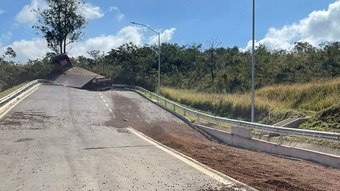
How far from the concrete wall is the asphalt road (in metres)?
4.49

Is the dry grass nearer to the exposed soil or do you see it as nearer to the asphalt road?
the exposed soil

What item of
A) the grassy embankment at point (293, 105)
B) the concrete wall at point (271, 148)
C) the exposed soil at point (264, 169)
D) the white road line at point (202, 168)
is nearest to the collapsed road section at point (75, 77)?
the grassy embankment at point (293, 105)

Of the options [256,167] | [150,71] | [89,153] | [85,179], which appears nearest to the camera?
[85,179]

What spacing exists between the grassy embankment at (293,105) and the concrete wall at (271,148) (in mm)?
3006

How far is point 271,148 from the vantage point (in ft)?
58.6

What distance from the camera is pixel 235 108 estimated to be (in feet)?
111

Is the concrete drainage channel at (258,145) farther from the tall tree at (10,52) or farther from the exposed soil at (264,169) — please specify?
the tall tree at (10,52)

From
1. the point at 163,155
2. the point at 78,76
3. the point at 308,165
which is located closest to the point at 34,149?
the point at 163,155

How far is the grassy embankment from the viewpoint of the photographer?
2084 centimetres

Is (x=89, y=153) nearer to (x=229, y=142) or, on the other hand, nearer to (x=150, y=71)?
(x=229, y=142)

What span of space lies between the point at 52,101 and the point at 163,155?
72.4 ft

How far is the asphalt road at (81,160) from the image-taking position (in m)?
10.1

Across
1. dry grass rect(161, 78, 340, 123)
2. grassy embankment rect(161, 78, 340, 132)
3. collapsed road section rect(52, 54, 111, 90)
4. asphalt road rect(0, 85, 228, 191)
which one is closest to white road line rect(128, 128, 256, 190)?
asphalt road rect(0, 85, 228, 191)

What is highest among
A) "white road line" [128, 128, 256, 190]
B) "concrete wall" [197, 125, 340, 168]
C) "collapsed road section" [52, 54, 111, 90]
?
"collapsed road section" [52, 54, 111, 90]
